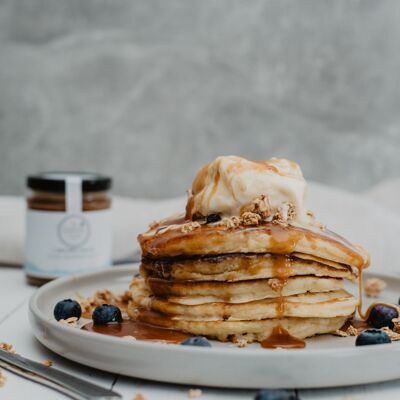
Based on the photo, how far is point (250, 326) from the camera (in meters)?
2.33

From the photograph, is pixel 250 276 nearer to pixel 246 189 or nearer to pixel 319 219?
pixel 246 189

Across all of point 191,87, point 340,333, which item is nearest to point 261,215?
point 340,333

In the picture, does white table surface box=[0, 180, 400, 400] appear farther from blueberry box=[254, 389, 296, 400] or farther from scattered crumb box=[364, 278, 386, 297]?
scattered crumb box=[364, 278, 386, 297]

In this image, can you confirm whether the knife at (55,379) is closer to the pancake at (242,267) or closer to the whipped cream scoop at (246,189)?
the pancake at (242,267)

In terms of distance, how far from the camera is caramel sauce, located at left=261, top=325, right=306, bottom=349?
7.39ft

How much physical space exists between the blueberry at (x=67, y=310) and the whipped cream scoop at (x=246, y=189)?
1.72 ft

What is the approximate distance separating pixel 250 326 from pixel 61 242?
1427 millimetres

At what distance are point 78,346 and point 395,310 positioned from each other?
1182 millimetres

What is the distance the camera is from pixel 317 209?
437 cm

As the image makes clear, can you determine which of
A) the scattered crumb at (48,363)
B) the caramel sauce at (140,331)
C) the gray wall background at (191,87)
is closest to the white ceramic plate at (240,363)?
the scattered crumb at (48,363)

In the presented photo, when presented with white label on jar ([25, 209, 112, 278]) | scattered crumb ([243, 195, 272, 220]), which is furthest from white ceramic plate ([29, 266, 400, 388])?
white label on jar ([25, 209, 112, 278])

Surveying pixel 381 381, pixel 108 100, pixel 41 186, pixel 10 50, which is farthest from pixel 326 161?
pixel 381 381

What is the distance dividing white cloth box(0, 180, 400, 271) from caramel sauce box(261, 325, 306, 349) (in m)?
1.77

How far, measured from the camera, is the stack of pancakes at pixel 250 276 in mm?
2328
